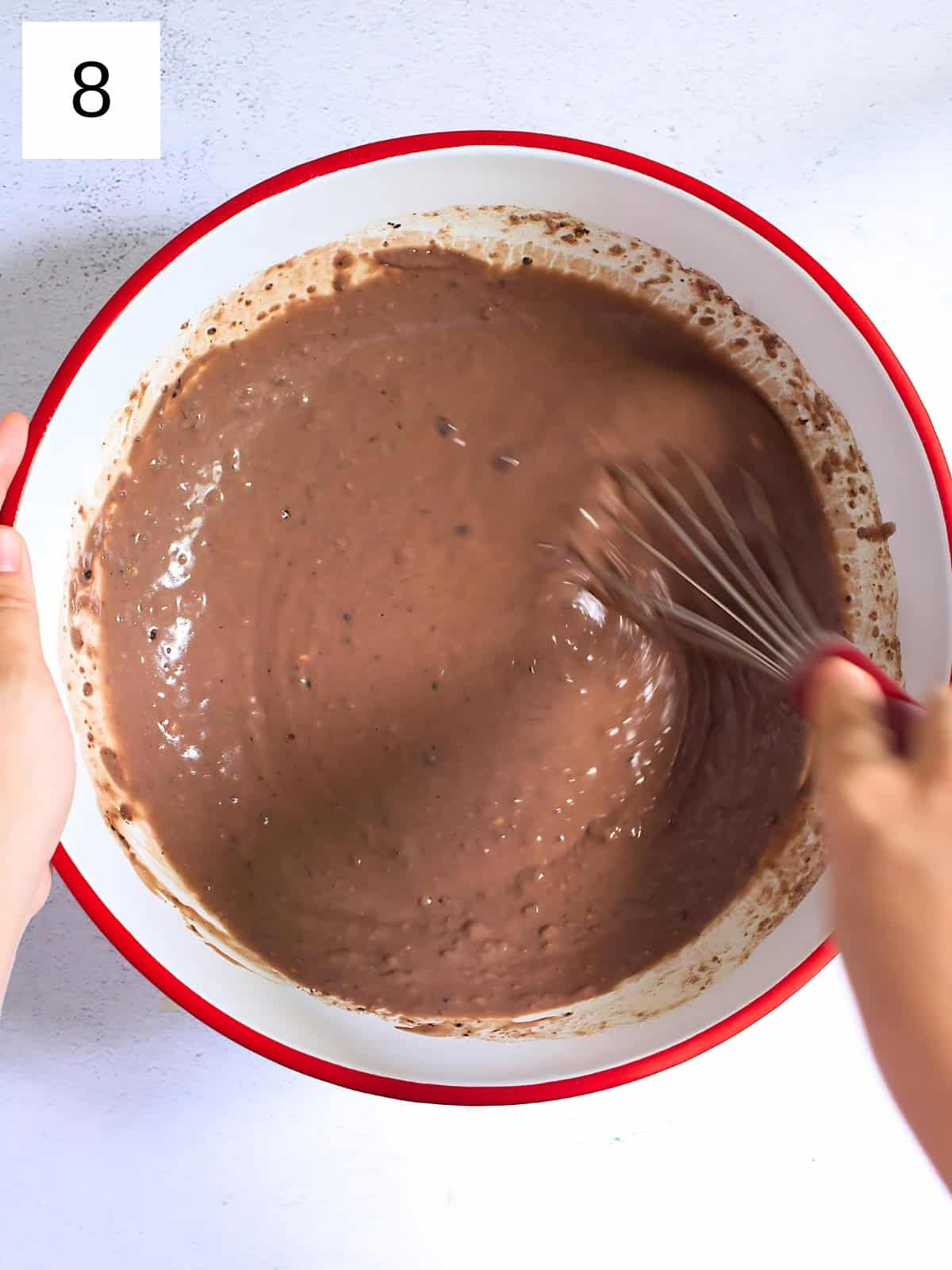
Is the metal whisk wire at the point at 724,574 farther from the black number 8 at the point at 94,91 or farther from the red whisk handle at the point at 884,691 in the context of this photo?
the black number 8 at the point at 94,91

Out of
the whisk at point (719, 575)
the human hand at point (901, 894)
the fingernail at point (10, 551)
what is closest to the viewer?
the human hand at point (901, 894)

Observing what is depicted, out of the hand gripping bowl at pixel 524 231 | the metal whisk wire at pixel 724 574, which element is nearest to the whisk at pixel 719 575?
the metal whisk wire at pixel 724 574

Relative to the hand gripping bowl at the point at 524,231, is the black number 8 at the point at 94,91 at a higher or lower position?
higher

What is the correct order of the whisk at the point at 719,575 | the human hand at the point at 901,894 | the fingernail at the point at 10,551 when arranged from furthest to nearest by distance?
the whisk at the point at 719,575, the fingernail at the point at 10,551, the human hand at the point at 901,894

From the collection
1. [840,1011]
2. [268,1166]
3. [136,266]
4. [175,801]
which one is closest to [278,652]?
[175,801]

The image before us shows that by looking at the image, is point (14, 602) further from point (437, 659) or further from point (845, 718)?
point (845, 718)

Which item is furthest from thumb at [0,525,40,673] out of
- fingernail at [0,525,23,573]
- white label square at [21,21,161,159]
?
white label square at [21,21,161,159]

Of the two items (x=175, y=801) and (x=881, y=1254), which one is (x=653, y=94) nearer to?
(x=175, y=801)

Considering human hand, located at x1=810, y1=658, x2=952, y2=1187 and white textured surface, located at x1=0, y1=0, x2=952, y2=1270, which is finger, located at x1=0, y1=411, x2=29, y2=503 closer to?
white textured surface, located at x1=0, y1=0, x2=952, y2=1270
